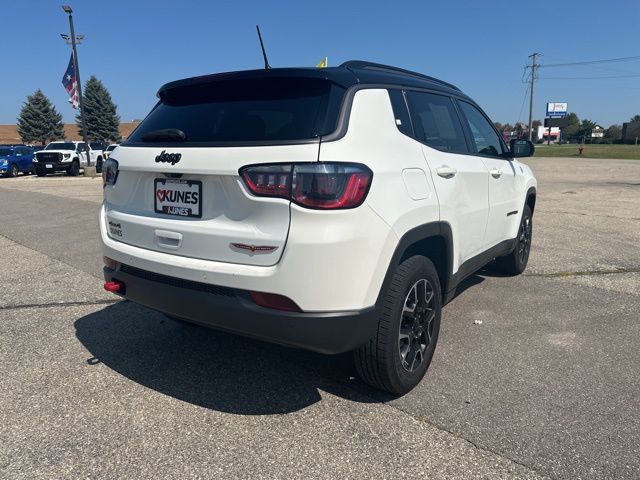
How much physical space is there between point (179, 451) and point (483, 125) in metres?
3.62

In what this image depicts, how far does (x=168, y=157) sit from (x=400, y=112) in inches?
53.2

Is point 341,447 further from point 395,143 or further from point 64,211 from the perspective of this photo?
point 64,211

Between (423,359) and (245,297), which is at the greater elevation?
(245,297)

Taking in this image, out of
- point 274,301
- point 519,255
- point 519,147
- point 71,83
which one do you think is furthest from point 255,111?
Result: point 71,83

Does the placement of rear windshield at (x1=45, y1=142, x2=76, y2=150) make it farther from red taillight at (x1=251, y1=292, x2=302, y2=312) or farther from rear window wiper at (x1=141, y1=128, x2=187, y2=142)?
red taillight at (x1=251, y1=292, x2=302, y2=312)

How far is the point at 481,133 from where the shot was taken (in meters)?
4.38

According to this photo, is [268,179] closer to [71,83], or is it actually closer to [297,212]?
[297,212]

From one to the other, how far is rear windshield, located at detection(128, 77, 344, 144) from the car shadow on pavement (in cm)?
148

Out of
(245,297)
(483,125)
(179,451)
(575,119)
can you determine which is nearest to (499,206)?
(483,125)

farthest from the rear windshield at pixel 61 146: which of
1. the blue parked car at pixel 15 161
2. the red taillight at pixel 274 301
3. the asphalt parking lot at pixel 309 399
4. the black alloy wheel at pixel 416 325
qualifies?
the red taillight at pixel 274 301

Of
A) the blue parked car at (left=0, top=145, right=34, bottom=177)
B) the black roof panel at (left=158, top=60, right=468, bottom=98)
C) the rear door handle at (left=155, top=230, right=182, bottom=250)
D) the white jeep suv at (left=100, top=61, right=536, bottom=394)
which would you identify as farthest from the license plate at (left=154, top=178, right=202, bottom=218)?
the blue parked car at (left=0, top=145, right=34, bottom=177)

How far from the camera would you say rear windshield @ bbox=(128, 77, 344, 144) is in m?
2.52

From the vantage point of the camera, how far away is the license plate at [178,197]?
8.74 ft

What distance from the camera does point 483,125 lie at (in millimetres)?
4551
